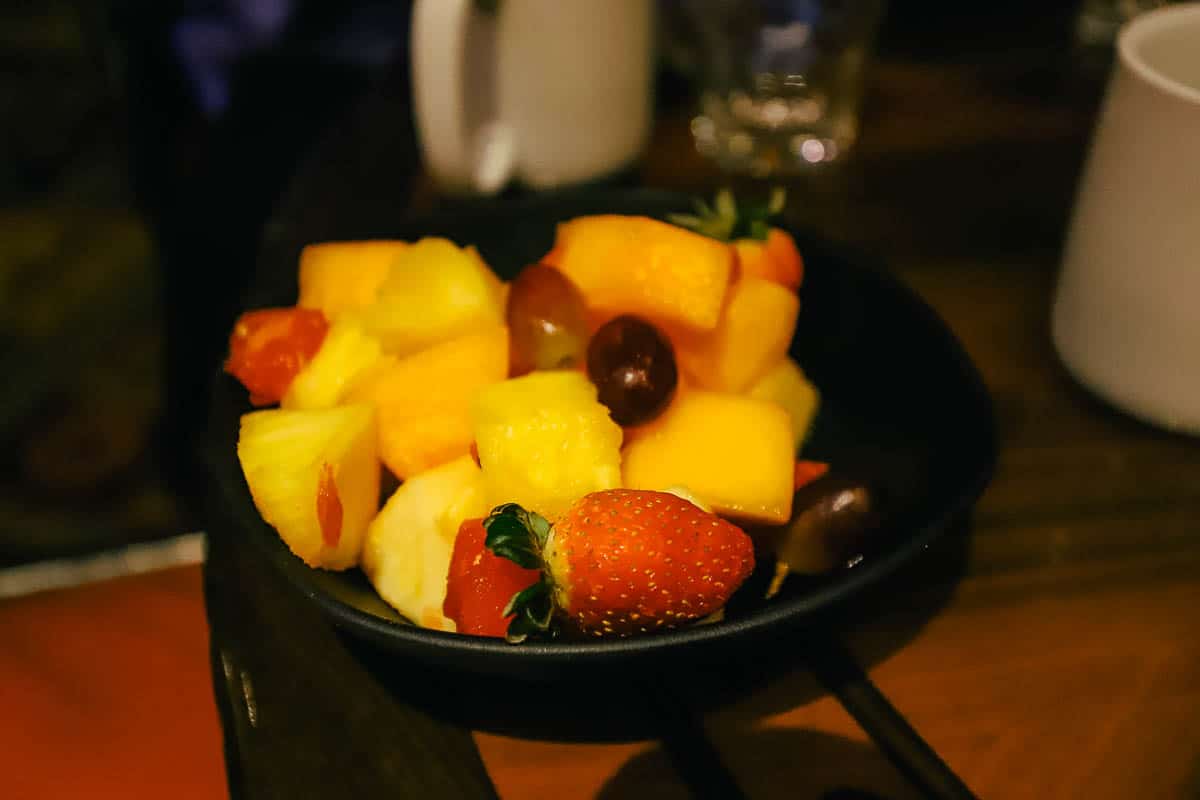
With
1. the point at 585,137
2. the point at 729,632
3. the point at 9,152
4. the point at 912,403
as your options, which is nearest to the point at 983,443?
the point at 912,403

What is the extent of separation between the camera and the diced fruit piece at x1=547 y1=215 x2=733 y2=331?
63 centimetres

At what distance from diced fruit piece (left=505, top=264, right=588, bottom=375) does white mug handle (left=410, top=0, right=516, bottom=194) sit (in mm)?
334

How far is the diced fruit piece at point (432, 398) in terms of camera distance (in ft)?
1.99

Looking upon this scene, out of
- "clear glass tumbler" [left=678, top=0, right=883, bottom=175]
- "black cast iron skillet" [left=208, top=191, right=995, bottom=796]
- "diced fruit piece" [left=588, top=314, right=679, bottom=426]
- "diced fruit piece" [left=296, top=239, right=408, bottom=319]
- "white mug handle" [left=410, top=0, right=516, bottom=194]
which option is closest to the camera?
"black cast iron skillet" [left=208, top=191, right=995, bottom=796]

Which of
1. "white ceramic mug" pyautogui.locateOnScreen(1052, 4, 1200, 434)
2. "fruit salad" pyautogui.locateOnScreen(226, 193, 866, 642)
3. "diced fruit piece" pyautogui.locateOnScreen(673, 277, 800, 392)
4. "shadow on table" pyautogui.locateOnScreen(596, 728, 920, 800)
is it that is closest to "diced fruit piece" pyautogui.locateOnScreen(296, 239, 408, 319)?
"fruit salad" pyautogui.locateOnScreen(226, 193, 866, 642)

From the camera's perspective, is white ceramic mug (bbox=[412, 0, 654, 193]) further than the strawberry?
Yes

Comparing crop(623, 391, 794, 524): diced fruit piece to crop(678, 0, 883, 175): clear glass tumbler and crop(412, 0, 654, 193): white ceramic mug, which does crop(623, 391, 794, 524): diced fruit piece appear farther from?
crop(678, 0, 883, 175): clear glass tumbler

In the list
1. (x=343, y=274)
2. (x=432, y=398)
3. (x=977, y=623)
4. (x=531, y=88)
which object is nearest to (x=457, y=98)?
(x=531, y=88)

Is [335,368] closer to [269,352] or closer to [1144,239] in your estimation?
[269,352]

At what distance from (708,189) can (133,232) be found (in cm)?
156

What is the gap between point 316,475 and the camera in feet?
1.82

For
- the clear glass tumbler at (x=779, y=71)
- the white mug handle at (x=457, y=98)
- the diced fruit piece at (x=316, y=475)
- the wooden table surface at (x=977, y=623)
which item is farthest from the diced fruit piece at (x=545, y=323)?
the clear glass tumbler at (x=779, y=71)

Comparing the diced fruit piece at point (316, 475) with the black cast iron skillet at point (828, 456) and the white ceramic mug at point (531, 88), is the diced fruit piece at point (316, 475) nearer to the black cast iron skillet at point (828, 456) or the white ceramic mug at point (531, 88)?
the black cast iron skillet at point (828, 456)

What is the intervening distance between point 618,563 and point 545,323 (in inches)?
7.4
